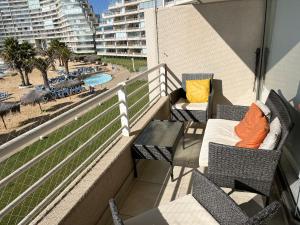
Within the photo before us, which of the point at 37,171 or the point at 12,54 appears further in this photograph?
the point at 12,54

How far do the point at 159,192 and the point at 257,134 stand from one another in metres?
1.25

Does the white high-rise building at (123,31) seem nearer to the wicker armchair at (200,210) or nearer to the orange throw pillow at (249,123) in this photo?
the orange throw pillow at (249,123)

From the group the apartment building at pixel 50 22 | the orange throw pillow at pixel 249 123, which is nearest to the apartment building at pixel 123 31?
the apartment building at pixel 50 22

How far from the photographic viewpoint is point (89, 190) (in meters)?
2.25

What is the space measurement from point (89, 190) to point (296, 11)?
2781 mm

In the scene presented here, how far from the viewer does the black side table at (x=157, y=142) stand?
2922 mm

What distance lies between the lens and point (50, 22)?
89.1 m

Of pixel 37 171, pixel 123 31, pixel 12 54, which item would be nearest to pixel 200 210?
pixel 37 171

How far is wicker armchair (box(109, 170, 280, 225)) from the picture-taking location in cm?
168

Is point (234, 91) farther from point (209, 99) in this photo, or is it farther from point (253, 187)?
point (253, 187)

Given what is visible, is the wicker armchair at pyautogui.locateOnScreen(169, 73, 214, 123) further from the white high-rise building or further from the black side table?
the white high-rise building

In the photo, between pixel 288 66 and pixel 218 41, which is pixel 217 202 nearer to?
pixel 288 66

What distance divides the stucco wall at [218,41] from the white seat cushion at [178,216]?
3406mm

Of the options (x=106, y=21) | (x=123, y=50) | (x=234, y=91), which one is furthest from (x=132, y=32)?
(x=234, y=91)
